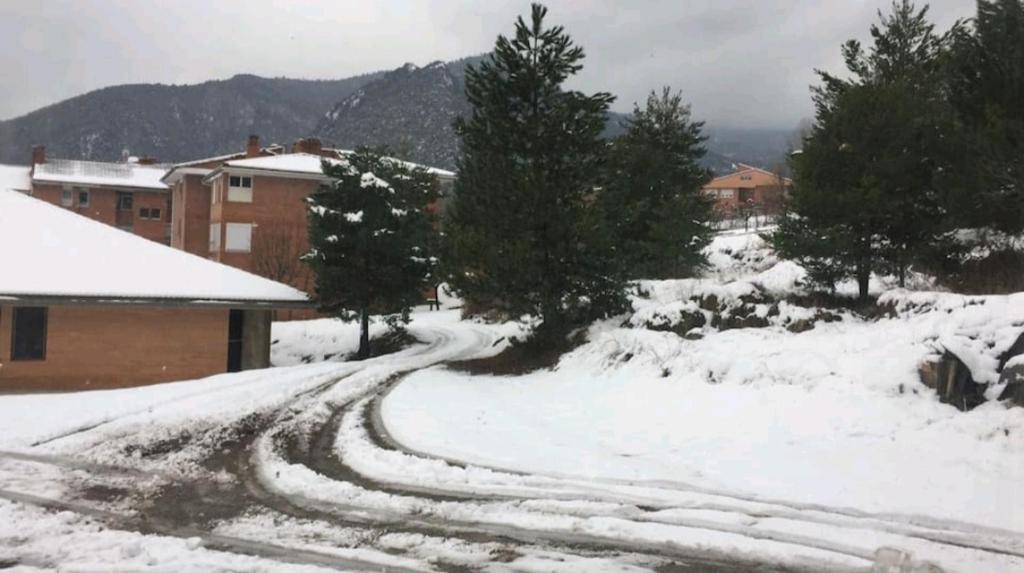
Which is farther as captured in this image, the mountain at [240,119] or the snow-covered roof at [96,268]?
the mountain at [240,119]

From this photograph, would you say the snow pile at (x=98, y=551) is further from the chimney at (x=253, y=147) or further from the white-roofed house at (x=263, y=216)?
the chimney at (x=253, y=147)

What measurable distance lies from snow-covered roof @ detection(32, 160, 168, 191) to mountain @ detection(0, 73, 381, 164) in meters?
38.1

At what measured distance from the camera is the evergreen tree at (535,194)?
1681cm

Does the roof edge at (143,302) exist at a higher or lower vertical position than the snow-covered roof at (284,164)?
lower

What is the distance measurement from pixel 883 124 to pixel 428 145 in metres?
80.8

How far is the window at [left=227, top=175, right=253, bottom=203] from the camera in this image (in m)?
38.5

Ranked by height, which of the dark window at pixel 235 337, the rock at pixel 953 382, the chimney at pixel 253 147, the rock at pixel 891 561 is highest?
the chimney at pixel 253 147

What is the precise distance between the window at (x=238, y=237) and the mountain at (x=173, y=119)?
68408 millimetres

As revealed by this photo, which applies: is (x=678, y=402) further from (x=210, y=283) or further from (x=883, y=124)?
(x=210, y=283)

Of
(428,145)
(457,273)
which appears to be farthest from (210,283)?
(428,145)

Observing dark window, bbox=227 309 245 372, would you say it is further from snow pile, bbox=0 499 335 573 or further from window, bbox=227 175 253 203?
window, bbox=227 175 253 203

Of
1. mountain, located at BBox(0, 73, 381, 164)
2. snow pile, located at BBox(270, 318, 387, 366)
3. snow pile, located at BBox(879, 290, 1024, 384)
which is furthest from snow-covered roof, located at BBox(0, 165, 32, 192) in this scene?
snow pile, located at BBox(879, 290, 1024, 384)

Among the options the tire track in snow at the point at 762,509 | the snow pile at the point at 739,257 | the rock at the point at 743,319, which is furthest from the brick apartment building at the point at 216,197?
the tire track in snow at the point at 762,509

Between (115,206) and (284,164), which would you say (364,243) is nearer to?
(284,164)
